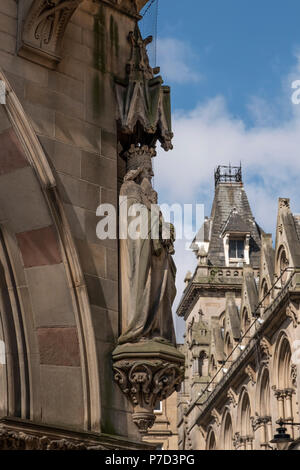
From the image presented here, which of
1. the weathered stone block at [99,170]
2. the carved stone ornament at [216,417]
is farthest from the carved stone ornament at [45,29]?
the carved stone ornament at [216,417]

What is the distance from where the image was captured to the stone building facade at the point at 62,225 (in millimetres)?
8680

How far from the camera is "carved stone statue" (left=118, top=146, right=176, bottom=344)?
9.31m

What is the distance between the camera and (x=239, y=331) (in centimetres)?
6119

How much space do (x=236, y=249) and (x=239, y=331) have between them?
957 inches

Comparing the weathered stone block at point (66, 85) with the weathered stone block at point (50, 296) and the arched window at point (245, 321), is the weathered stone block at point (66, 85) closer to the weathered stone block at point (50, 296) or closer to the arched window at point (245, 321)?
the weathered stone block at point (50, 296)

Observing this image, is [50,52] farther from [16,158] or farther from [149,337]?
[149,337]

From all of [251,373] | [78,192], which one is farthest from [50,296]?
[251,373]

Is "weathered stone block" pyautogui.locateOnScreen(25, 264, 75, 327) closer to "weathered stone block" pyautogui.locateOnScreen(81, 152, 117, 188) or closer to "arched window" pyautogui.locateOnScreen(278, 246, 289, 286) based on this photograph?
"weathered stone block" pyautogui.locateOnScreen(81, 152, 117, 188)

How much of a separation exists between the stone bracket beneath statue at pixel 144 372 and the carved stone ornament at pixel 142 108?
7.66 ft

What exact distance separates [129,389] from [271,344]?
39433 mm

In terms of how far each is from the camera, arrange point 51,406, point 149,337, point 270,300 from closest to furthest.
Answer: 1. point 51,406
2. point 149,337
3. point 270,300

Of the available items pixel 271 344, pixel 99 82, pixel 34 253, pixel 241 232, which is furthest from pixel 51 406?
pixel 241 232

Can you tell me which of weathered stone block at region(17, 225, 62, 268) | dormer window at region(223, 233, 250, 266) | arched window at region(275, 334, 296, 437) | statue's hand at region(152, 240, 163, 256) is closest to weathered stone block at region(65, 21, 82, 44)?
weathered stone block at region(17, 225, 62, 268)

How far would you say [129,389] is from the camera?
9109mm
